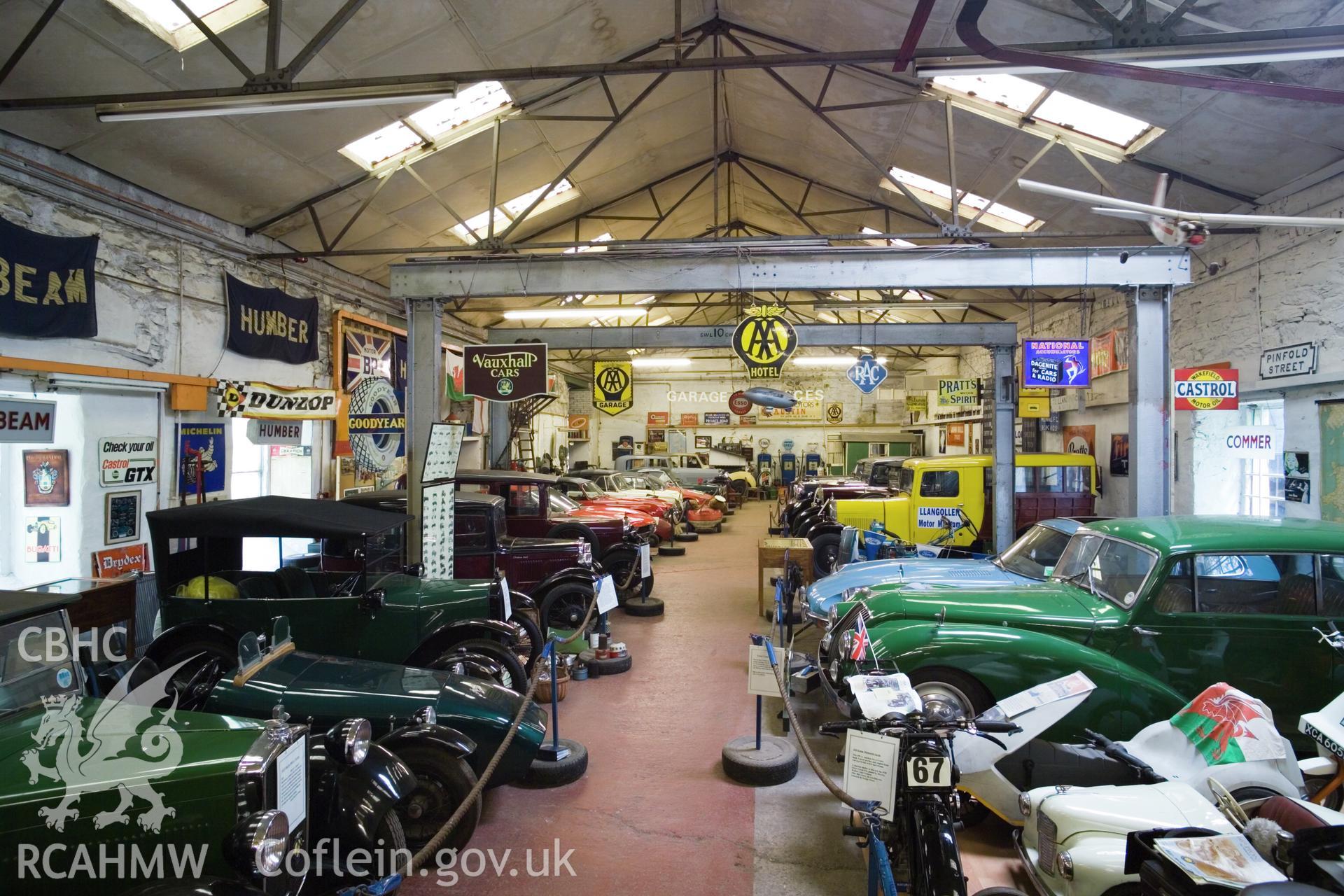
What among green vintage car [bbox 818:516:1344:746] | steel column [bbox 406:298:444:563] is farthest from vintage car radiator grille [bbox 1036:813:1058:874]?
steel column [bbox 406:298:444:563]

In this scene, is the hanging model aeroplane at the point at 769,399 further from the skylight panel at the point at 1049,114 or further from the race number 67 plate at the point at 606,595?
the race number 67 plate at the point at 606,595

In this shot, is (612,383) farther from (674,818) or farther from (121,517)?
(674,818)

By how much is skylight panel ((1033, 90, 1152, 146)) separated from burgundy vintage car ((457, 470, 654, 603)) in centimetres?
711

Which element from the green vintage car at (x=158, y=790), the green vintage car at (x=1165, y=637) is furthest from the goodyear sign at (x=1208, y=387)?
the green vintage car at (x=158, y=790)

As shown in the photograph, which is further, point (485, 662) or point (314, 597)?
point (485, 662)

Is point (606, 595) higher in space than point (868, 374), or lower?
lower

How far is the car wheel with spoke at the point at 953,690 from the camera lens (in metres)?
4.33

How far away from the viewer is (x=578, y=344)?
16422 mm

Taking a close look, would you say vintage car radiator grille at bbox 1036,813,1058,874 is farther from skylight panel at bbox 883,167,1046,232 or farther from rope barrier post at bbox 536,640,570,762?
skylight panel at bbox 883,167,1046,232

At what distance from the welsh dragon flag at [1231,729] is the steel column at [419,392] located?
7138mm

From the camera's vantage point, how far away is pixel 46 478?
732cm

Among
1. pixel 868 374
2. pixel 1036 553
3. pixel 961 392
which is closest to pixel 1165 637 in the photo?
pixel 1036 553

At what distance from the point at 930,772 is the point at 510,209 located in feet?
39.2

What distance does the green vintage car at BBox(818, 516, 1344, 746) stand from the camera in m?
4.31
